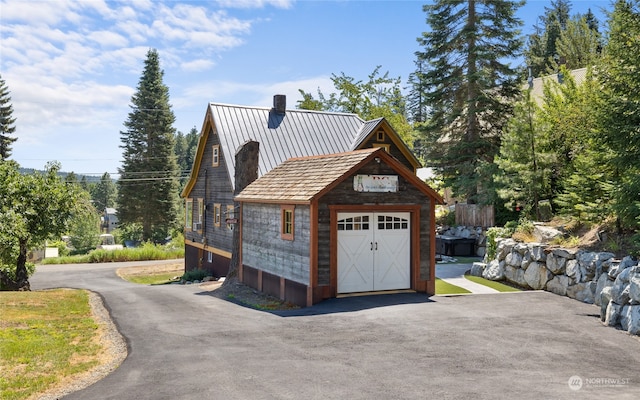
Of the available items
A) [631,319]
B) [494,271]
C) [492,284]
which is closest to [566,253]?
[492,284]

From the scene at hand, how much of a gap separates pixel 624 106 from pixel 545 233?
17.1ft

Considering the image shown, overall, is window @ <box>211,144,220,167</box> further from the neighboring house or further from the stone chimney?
the neighboring house

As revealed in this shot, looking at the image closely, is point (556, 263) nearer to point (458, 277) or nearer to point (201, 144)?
point (458, 277)

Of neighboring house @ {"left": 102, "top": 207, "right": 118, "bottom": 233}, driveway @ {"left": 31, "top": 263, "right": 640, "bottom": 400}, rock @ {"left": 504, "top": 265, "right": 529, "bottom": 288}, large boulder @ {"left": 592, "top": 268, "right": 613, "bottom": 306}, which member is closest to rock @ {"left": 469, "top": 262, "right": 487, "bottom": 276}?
rock @ {"left": 504, "top": 265, "right": 529, "bottom": 288}

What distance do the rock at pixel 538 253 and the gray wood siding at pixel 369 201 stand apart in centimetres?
372

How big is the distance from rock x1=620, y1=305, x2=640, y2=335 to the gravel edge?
10386mm

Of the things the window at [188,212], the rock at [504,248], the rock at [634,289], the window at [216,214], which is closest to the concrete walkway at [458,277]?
the rock at [504,248]

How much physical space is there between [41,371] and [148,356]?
5.72 feet

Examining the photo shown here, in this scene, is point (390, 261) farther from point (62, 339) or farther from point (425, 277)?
point (62, 339)

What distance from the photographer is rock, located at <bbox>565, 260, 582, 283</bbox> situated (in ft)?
50.7

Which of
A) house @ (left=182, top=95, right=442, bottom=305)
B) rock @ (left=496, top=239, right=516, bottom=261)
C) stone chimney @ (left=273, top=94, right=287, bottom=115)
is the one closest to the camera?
house @ (left=182, top=95, right=442, bottom=305)

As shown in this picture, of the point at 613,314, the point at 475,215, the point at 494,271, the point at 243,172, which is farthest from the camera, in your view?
the point at 475,215

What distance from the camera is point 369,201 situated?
1563 cm
